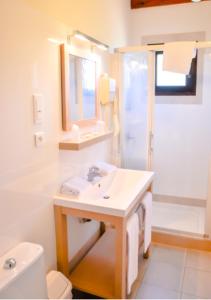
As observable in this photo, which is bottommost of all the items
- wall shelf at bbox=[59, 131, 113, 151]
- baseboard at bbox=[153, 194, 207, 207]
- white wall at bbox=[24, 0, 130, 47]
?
baseboard at bbox=[153, 194, 207, 207]

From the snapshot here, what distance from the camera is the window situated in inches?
127

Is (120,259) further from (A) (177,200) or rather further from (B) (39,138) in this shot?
(A) (177,200)

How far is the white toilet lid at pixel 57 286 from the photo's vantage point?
1662 mm

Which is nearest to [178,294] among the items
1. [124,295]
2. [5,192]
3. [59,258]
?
[124,295]

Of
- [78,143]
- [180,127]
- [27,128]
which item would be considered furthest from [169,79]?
[27,128]

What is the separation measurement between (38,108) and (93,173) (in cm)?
89

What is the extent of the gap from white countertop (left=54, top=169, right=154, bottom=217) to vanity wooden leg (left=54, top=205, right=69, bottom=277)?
9cm

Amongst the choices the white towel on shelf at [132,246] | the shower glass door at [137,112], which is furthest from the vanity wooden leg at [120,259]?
the shower glass door at [137,112]

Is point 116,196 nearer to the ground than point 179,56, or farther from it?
nearer to the ground

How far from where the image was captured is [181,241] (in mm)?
2771

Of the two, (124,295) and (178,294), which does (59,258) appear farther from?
(178,294)

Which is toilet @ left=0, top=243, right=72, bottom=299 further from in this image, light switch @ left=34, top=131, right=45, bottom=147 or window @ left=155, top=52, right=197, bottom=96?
window @ left=155, top=52, right=197, bottom=96

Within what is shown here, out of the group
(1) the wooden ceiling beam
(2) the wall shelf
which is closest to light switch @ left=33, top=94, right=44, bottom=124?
(2) the wall shelf

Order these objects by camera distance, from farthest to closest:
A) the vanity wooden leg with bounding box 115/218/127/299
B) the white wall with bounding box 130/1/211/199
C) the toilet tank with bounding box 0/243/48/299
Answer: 1. the white wall with bounding box 130/1/211/199
2. the vanity wooden leg with bounding box 115/218/127/299
3. the toilet tank with bounding box 0/243/48/299
